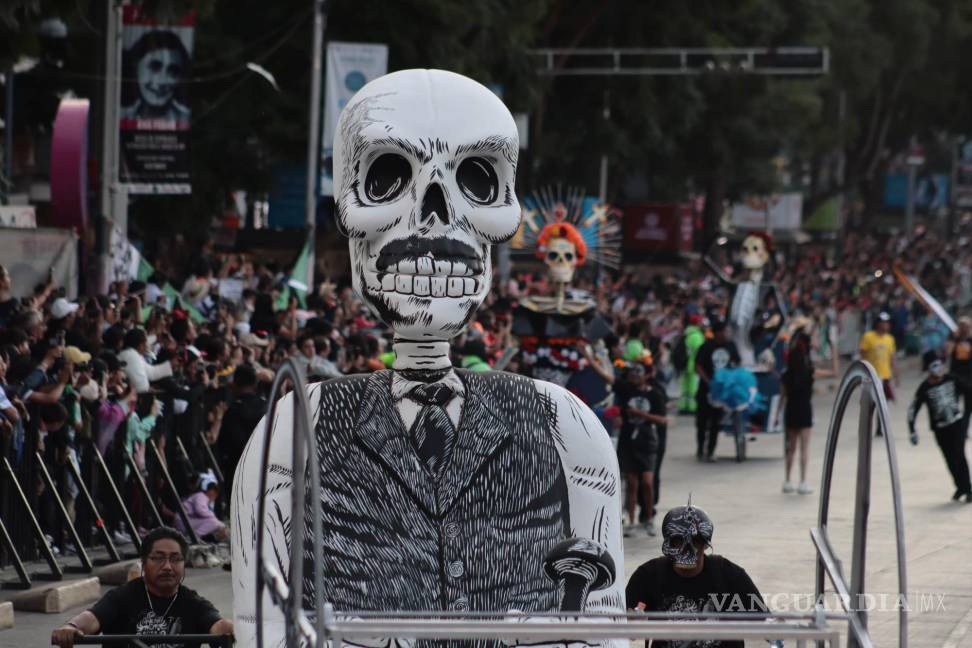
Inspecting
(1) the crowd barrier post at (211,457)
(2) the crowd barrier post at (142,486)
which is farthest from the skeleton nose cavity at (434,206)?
(1) the crowd barrier post at (211,457)

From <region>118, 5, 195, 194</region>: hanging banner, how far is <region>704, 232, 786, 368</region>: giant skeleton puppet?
663 centimetres

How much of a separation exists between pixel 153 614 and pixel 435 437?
2.27 meters

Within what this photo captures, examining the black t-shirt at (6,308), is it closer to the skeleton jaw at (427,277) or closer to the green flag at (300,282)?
the green flag at (300,282)

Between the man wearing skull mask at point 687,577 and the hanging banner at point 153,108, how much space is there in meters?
12.9

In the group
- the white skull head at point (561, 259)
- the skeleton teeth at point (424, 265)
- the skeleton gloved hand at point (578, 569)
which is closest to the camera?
the skeleton gloved hand at point (578, 569)

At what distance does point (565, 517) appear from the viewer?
5.96 m

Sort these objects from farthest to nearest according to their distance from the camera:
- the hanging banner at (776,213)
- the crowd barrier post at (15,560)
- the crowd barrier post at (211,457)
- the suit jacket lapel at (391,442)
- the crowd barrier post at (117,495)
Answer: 1. the hanging banner at (776,213)
2. the crowd barrier post at (211,457)
3. the crowd barrier post at (117,495)
4. the crowd barrier post at (15,560)
5. the suit jacket lapel at (391,442)

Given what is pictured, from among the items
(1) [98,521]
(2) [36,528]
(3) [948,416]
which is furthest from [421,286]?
(3) [948,416]

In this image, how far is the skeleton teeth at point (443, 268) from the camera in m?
6.02

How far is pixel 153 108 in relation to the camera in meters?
20.4

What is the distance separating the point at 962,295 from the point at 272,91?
2835 cm

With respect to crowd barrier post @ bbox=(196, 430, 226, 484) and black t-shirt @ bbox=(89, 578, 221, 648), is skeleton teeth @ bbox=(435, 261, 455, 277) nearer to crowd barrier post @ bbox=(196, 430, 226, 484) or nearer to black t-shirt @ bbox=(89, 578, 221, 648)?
black t-shirt @ bbox=(89, 578, 221, 648)

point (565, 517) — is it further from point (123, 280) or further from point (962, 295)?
point (962, 295)

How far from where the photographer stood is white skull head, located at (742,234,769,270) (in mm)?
24203
